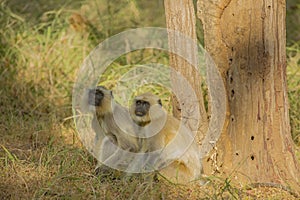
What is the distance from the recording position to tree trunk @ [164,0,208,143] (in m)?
Answer: 5.10

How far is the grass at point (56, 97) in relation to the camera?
15.6ft

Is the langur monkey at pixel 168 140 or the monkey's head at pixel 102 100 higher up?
the monkey's head at pixel 102 100

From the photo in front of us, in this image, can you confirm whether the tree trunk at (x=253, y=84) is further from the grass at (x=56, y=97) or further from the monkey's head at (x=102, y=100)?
the monkey's head at (x=102, y=100)

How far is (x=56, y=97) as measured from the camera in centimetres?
737

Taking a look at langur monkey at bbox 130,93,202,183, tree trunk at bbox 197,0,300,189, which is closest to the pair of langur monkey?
langur monkey at bbox 130,93,202,183

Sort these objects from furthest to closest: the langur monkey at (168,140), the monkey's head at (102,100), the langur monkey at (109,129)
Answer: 1. the monkey's head at (102,100)
2. the langur monkey at (109,129)
3. the langur monkey at (168,140)

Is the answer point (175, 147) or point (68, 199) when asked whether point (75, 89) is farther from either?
point (68, 199)

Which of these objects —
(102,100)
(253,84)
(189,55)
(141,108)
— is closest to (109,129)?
(102,100)

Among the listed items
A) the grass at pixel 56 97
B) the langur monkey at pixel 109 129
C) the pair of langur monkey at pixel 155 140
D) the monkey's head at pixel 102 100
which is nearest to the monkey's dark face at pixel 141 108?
the pair of langur monkey at pixel 155 140

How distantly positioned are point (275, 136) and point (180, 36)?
106 cm

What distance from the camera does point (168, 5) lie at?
511 cm

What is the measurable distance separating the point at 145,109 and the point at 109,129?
18.2 inches

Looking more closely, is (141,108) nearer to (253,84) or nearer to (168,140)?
(168,140)

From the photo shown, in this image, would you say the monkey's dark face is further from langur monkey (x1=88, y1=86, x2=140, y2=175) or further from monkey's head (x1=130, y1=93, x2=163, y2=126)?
langur monkey (x1=88, y1=86, x2=140, y2=175)
